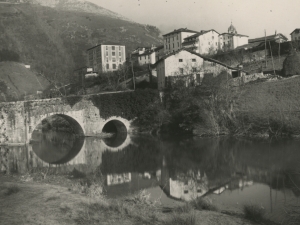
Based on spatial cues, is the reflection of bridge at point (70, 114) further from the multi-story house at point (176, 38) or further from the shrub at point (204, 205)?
the multi-story house at point (176, 38)

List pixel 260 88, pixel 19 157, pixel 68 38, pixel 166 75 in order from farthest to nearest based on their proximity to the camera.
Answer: pixel 68 38, pixel 166 75, pixel 260 88, pixel 19 157

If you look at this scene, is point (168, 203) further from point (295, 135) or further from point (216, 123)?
point (216, 123)

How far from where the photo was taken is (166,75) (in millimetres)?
43938

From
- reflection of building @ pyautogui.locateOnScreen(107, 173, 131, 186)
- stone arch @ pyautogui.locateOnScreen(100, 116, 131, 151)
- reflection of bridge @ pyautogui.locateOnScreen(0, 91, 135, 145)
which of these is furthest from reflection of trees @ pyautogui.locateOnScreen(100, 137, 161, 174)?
reflection of bridge @ pyautogui.locateOnScreen(0, 91, 135, 145)

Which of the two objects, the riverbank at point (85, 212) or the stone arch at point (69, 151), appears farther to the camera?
the stone arch at point (69, 151)

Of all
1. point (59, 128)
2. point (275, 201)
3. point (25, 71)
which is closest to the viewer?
point (275, 201)

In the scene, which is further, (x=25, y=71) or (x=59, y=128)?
(x=25, y=71)

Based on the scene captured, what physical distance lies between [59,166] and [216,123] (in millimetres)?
16001

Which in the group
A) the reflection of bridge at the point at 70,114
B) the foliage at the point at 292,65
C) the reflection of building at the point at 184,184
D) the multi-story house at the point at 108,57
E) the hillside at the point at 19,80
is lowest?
the reflection of building at the point at 184,184

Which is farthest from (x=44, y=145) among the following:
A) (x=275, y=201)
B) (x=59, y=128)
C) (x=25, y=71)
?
(x=25, y=71)

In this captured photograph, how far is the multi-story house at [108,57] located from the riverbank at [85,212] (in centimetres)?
7030

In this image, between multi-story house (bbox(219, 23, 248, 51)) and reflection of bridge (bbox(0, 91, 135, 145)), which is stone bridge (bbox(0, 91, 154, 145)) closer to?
reflection of bridge (bbox(0, 91, 135, 145))

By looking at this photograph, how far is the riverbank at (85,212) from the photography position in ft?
29.8

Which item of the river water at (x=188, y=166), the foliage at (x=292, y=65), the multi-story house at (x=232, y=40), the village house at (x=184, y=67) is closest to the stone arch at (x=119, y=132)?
the river water at (x=188, y=166)
